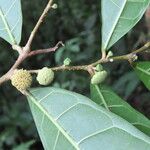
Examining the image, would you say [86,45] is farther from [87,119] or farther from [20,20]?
[87,119]

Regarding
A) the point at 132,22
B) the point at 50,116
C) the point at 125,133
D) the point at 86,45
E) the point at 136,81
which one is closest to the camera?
the point at 125,133

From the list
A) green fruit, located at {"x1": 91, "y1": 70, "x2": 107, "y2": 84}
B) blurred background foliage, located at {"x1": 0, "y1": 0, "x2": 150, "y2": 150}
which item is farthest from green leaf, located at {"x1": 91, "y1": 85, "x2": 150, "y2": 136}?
blurred background foliage, located at {"x1": 0, "y1": 0, "x2": 150, "y2": 150}

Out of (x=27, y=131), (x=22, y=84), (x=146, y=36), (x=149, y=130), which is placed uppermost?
(x=22, y=84)

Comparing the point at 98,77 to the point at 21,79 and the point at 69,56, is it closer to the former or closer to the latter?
the point at 21,79

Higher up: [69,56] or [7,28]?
[7,28]

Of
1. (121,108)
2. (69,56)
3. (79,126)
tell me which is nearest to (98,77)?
(121,108)

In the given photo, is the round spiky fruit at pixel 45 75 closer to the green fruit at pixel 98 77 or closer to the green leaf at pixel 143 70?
the green fruit at pixel 98 77

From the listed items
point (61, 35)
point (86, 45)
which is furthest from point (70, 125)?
point (61, 35)

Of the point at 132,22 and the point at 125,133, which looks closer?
the point at 125,133

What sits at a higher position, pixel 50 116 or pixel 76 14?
pixel 50 116
